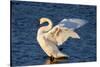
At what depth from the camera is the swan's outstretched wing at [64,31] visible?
220 cm

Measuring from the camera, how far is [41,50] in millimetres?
2141

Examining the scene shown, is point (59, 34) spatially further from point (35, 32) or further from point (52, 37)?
point (35, 32)

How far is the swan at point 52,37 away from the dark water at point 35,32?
1.6 inches

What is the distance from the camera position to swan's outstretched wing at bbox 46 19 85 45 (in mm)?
2203

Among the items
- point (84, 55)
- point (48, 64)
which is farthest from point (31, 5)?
point (84, 55)

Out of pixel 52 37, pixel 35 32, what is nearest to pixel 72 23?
pixel 52 37

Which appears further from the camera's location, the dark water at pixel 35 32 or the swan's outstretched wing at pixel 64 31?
the swan's outstretched wing at pixel 64 31

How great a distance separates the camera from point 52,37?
2.20 m

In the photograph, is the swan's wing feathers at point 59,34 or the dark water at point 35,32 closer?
the dark water at point 35,32

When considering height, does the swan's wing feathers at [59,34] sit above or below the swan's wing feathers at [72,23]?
below

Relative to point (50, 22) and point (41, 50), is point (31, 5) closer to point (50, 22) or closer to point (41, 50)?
point (50, 22)

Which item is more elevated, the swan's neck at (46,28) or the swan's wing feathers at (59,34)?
the swan's neck at (46,28)
